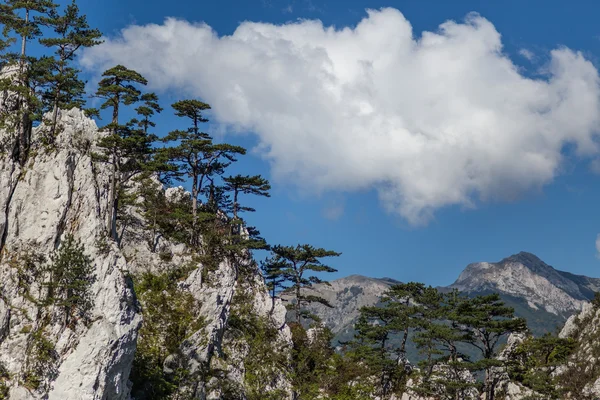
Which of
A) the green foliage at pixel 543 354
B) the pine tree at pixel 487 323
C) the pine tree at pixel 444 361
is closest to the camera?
the pine tree at pixel 487 323

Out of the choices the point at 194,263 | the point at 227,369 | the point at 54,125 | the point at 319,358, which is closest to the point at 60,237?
the point at 54,125

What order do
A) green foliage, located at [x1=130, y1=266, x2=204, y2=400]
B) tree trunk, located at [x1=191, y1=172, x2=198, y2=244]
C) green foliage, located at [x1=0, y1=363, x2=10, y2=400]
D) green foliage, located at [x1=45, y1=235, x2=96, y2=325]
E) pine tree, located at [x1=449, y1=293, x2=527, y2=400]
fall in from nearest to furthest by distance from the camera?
green foliage, located at [x1=0, y1=363, x2=10, y2=400] → green foliage, located at [x1=45, y1=235, x2=96, y2=325] → green foliage, located at [x1=130, y1=266, x2=204, y2=400] → tree trunk, located at [x1=191, y1=172, x2=198, y2=244] → pine tree, located at [x1=449, y1=293, x2=527, y2=400]

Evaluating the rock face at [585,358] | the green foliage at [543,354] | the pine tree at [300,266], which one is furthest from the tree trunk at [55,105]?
the rock face at [585,358]

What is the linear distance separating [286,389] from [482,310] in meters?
25.1

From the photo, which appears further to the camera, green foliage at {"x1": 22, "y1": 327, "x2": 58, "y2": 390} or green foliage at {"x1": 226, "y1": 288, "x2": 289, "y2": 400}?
green foliage at {"x1": 226, "y1": 288, "x2": 289, "y2": 400}

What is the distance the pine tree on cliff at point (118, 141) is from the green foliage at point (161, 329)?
618 centimetres

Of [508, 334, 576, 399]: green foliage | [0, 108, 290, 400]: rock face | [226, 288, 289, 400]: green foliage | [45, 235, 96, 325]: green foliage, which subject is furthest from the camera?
[508, 334, 576, 399]: green foliage

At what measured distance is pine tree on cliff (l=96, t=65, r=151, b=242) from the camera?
1882 inches

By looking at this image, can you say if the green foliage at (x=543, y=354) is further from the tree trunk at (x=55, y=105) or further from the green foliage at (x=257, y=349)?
the tree trunk at (x=55, y=105)

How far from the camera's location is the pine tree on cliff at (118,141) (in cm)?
4780

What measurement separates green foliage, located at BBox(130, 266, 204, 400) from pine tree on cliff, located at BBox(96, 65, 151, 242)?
6.18 m

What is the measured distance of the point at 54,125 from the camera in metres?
45.5

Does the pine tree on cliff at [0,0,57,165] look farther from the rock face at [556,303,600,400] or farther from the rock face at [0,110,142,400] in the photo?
the rock face at [556,303,600,400]

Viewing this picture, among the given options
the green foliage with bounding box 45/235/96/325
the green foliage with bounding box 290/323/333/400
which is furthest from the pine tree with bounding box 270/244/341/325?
the green foliage with bounding box 45/235/96/325
